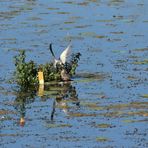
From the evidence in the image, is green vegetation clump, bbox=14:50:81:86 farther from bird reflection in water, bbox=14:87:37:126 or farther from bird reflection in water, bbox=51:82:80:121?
bird reflection in water, bbox=51:82:80:121

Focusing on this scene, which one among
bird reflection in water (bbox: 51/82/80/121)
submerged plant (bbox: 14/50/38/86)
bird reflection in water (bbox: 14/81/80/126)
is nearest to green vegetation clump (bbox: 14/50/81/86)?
submerged plant (bbox: 14/50/38/86)

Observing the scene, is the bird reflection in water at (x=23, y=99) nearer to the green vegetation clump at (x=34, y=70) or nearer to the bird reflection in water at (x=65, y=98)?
the green vegetation clump at (x=34, y=70)

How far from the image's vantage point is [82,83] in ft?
60.6

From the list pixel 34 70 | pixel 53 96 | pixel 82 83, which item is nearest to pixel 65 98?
pixel 53 96

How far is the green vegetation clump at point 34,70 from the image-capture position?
18.0 metres

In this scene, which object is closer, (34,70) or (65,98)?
(65,98)

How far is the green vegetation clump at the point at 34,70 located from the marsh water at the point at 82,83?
0.24m

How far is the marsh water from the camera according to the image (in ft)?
46.4

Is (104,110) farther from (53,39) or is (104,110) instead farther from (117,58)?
(53,39)

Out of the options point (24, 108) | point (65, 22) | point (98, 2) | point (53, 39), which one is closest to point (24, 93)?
point (24, 108)

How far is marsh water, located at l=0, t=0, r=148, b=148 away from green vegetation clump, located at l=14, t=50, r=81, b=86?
236 millimetres

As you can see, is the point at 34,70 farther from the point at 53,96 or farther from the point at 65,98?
the point at 65,98

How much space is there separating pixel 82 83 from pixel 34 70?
109 centimetres

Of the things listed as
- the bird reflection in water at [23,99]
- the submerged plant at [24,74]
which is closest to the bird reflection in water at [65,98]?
the bird reflection in water at [23,99]
